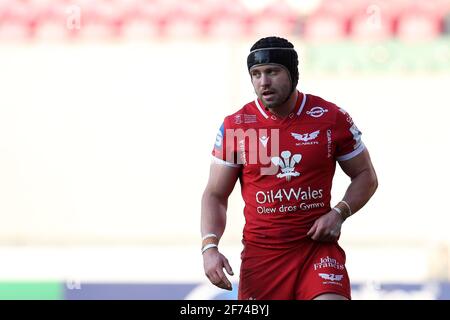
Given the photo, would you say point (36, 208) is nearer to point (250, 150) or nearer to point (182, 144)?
point (182, 144)

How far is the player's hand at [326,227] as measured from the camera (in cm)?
470

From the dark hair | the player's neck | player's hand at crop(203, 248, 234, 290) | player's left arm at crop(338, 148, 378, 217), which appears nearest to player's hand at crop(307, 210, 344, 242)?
player's left arm at crop(338, 148, 378, 217)

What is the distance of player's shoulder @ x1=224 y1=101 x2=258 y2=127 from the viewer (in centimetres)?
492

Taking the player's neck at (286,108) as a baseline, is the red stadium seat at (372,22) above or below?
above

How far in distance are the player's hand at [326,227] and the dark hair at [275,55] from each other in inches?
25.9

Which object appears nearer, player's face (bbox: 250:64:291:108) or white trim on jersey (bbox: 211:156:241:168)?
player's face (bbox: 250:64:291:108)

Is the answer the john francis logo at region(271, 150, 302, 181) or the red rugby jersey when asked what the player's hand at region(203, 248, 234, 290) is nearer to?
the red rugby jersey

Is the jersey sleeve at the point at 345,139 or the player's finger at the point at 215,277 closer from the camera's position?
the player's finger at the point at 215,277

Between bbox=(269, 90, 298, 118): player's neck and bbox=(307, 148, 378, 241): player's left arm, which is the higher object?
bbox=(269, 90, 298, 118): player's neck

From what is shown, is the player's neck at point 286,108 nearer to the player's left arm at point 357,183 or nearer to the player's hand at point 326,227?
the player's left arm at point 357,183

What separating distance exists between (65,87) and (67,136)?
526 mm

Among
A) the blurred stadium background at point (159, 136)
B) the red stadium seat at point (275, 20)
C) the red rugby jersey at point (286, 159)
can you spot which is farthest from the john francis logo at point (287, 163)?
the red stadium seat at point (275, 20)

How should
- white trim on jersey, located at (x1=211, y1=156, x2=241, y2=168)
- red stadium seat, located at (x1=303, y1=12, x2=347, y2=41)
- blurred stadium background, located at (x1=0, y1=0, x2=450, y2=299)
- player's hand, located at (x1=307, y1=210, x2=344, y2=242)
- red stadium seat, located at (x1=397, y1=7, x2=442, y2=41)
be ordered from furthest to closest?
red stadium seat, located at (x1=303, y1=12, x2=347, y2=41) < red stadium seat, located at (x1=397, y1=7, x2=442, y2=41) < blurred stadium background, located at (x1=0, y1=0, x2=450, y2=299) < white trim on jersey, located at (x1=211, y1=156, x2=241, y2=168) < player's hand, located at (x1=307, y1=210, x2=344, y2=242)

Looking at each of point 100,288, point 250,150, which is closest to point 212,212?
point 250,150
